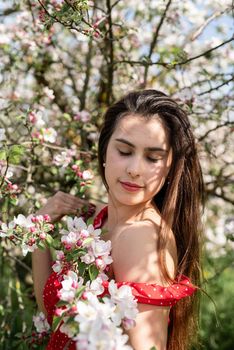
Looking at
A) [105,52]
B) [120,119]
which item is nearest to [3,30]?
[105,52]

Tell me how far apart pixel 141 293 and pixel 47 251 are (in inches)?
26.0

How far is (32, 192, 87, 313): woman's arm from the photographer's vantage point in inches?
98.3

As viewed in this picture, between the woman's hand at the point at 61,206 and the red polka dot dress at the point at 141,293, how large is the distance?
14cm

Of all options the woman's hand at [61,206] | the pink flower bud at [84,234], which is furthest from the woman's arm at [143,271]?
the woman's hand at [61,206]

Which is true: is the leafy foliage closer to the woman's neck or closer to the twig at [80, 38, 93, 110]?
the twig at [80, 38, 93, 110]

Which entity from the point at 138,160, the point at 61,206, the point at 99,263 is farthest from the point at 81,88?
the point at 99,263

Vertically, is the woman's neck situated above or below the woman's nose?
below

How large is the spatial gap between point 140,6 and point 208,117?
114 centimetres

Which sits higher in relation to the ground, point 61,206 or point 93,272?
point 61,206

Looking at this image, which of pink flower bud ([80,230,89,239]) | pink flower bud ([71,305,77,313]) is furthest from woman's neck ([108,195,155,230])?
pink flower bud ([71,305,77,313])

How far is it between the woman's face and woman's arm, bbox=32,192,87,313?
38cm

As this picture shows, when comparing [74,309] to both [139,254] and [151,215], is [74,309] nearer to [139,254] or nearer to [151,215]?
[139,254]

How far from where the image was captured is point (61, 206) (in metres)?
2.55

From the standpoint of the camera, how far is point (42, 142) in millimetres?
2805
